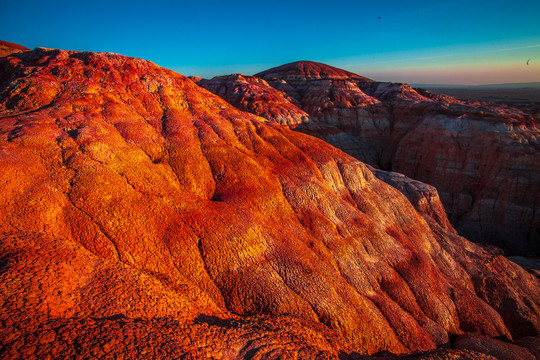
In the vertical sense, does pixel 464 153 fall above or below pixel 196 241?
below

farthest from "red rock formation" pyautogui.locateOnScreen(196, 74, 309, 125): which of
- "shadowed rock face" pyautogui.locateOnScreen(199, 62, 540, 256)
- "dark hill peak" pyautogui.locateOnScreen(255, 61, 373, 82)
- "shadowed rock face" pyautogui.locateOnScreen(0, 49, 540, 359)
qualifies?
"dark hill peak" pyautogui.locateOnScreen(255, 61, 373, 82)

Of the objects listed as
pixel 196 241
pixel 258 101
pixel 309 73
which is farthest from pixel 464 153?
pixel 309 73

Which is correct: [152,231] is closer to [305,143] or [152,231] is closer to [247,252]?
[247,252]

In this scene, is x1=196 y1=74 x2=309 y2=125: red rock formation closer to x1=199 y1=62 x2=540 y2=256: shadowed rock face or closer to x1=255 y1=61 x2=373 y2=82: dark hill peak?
x1=199 y1=62 x2=540 y2=256: shadowed rock face

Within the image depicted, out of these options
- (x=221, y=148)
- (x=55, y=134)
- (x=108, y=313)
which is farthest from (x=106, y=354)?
(x=221, y=148)

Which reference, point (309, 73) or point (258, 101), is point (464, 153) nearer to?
point (258, 101)

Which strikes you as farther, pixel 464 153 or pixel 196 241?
pixel 464 153
